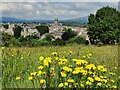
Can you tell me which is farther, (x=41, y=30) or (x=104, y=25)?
(x=104, y=25)

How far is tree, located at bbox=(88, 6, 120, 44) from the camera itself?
4375 centimetres

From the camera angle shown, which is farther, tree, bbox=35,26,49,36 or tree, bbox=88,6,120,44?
tree, bbox=88,6,120,44

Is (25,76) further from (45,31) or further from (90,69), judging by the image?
(45,31)

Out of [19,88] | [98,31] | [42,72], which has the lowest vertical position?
[98,31]

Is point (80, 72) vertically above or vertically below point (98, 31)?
above

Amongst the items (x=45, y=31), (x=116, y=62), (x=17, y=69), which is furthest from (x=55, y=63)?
(x=45, y=31)

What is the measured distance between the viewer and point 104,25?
148ft

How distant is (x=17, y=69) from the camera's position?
5.07 meters

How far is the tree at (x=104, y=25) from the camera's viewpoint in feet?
144

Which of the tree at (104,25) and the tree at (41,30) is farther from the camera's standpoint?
the tree at (104,25)

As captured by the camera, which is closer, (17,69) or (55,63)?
(55,63)

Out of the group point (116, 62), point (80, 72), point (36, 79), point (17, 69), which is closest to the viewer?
point (80, 72)

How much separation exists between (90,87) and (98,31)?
4160cm

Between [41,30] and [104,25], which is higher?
[41,30]
